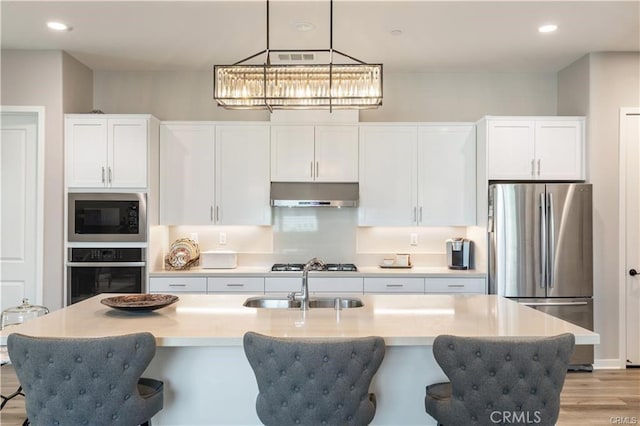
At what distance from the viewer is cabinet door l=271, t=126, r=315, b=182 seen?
4.44 meters

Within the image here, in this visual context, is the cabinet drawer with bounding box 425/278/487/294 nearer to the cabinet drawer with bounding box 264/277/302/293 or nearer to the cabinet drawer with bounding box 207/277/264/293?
the cabinet drawer with bounding box 264/277/302/293

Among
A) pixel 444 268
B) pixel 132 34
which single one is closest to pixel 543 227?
pixel 444 268

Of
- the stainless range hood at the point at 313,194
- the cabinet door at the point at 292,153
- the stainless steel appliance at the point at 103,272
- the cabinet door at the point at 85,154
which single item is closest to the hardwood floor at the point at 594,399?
the stainless steel appliance at the point at 103,272

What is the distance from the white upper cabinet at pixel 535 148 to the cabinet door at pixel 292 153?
1698 mm

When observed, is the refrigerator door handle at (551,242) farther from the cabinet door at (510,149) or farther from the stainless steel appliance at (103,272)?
the stainless steel appliance at (103,272)

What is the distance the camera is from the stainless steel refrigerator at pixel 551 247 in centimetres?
395

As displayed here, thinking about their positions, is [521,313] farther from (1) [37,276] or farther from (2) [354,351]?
(1) [37,276]

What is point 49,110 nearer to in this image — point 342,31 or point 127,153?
point 127,153

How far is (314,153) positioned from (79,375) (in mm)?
3153

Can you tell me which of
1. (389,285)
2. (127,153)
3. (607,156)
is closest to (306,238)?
(389,285)

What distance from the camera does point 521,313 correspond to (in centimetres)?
240

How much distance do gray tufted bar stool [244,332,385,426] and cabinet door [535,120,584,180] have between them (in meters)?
3.28

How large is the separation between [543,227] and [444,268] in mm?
1065

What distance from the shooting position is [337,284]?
166 inches
